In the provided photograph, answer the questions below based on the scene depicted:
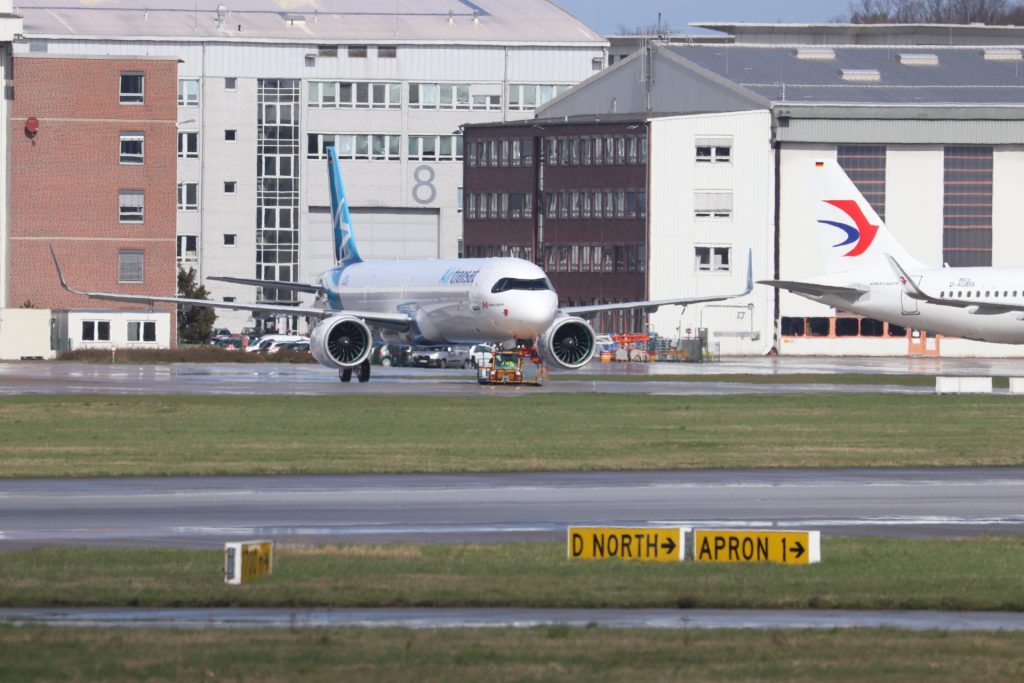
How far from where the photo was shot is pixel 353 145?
153m

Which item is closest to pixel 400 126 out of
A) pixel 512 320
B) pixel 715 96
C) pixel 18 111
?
pixel 715 96

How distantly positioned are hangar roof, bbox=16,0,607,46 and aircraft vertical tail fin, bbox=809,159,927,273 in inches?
2904

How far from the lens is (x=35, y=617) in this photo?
53.9 ft

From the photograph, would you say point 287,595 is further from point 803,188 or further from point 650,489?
point 803,188

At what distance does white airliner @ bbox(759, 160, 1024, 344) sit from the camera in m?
75.6

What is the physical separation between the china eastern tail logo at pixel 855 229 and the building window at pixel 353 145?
76383 mm

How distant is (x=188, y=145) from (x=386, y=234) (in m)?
17.3

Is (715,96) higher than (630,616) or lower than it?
higher

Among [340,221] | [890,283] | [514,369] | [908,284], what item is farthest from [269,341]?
[514,369]

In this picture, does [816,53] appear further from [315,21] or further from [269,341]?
[315,21]

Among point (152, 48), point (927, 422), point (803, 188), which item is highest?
point (152, 48)

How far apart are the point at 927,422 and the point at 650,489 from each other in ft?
59.8

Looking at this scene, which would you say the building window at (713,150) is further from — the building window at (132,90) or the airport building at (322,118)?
the building window at (132,90)

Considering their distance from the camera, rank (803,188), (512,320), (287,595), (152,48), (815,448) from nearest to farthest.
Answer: (287,595) → (815,448) → (512,320) → (803,188) → (152,48)
